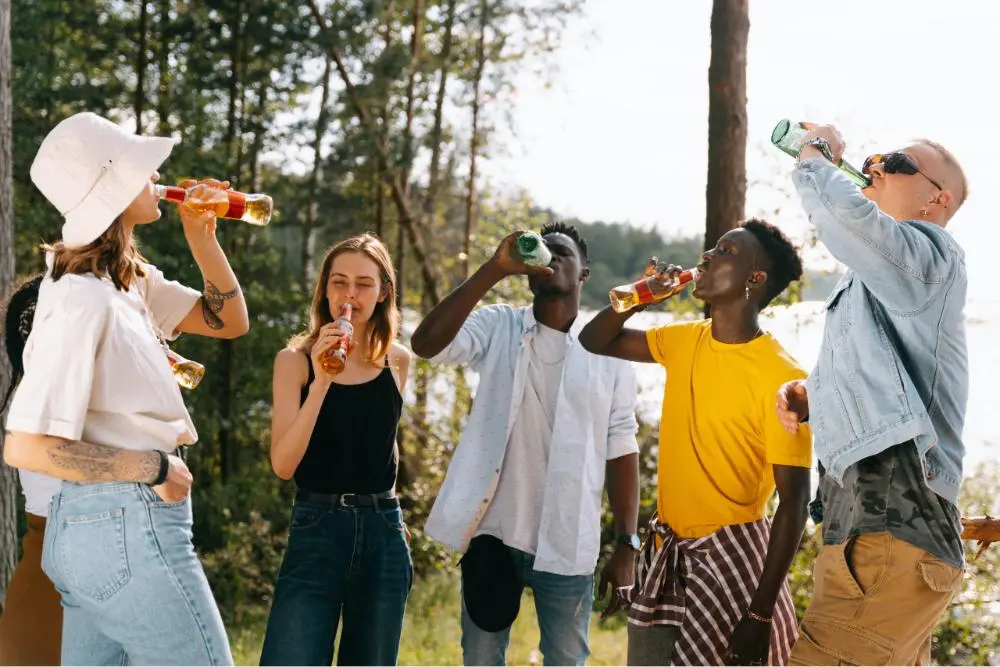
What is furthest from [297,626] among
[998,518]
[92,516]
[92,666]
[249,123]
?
[249,123]

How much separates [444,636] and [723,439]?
5.61 meters

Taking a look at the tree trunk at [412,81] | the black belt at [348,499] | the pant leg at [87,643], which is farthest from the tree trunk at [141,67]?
the pant leg at [87,643]

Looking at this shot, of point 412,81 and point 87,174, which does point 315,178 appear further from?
point 87,174

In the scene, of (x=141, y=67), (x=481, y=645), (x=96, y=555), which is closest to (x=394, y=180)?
(x=141, y=67)

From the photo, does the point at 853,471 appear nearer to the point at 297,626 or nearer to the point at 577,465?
the point at 577,465

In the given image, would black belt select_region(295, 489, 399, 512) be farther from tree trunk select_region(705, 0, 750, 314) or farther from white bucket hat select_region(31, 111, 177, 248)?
tree trunk select_region(705, 0, 750, 314)

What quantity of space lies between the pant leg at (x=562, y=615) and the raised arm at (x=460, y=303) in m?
0.86

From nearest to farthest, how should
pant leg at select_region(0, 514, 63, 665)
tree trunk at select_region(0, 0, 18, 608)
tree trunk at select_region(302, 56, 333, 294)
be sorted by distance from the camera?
pant leg at select_region(0, 514, 63, 665)
tree trunk at select_region(0, 0, 18, 608)
tree trunk at select_region(302, 56, 333, 294)

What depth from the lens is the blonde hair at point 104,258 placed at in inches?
98.5

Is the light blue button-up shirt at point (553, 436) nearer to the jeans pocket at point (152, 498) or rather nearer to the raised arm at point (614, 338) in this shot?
the raised arm at point (614, 338)

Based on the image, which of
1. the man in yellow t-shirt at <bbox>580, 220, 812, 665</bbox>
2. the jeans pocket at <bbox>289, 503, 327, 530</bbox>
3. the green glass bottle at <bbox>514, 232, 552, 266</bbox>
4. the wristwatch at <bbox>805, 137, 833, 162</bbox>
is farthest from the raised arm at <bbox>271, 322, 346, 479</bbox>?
the wristwatch at <bbox>805, 137, 833, 162</bbox>

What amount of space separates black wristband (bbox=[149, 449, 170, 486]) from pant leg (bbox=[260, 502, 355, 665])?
909 mm

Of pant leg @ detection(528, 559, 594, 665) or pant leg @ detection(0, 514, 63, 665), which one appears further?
pant leg @ detection(528, 559, 594, 665)

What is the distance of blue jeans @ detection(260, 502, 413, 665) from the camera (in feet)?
10.8
